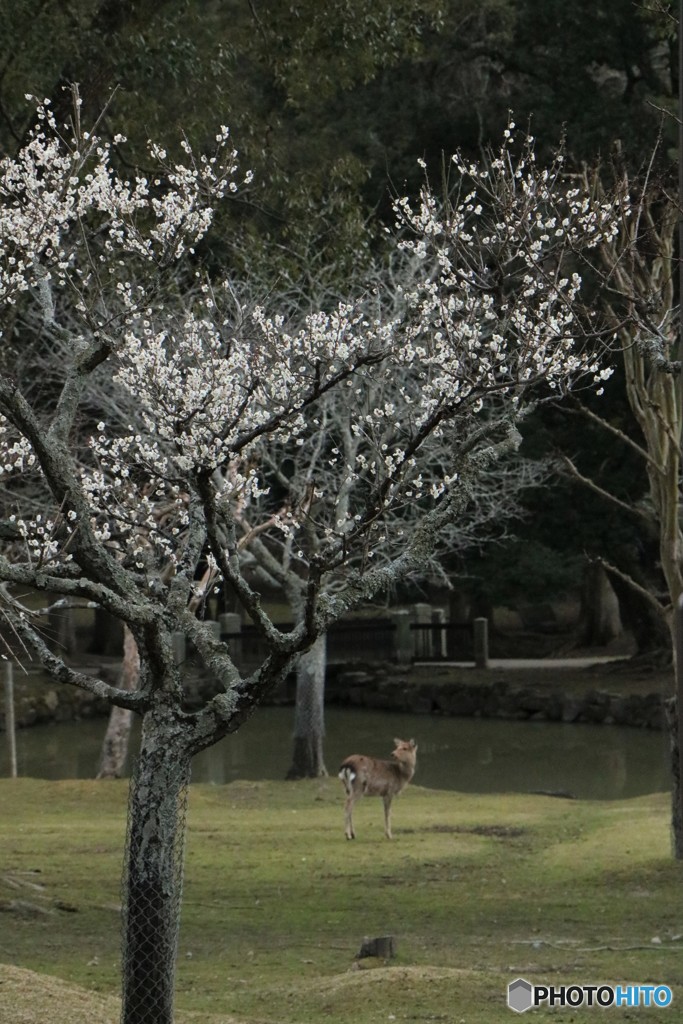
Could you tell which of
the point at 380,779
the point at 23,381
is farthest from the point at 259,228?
the point at 380,779

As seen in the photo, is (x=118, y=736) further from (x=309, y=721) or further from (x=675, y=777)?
(x=675, y=777)

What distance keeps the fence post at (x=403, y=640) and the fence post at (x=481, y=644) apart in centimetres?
196

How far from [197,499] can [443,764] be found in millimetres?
17712

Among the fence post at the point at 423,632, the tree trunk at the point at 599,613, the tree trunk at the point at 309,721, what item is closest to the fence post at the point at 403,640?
the fence post at the point at 423,632

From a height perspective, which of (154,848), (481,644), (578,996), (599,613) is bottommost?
(578,996)

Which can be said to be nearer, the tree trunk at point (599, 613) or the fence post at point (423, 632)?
the fence post at point (423, 632)

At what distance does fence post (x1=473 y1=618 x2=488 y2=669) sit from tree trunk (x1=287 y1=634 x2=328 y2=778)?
12692 mm

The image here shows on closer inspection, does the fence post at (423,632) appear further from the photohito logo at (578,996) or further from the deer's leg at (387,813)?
the photohito logo at (578,996)

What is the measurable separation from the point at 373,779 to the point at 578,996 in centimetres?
780

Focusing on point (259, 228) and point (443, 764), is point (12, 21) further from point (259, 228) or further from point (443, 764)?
point (443, 764)

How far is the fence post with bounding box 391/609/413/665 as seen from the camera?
35438 millimetres

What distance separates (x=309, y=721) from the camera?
21.7 meters

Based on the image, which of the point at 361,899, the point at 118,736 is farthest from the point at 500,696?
the point at 361,899

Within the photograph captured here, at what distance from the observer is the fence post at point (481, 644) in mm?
34031
